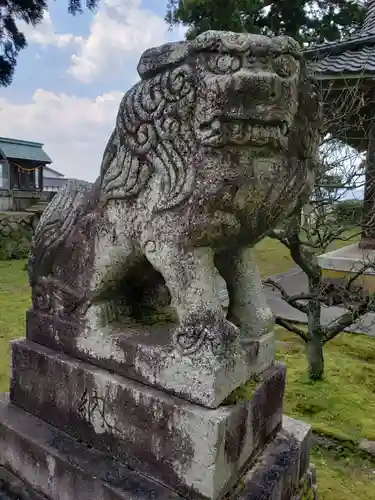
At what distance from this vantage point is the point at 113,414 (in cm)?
152

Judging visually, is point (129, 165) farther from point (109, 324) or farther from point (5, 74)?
point (5, 74)

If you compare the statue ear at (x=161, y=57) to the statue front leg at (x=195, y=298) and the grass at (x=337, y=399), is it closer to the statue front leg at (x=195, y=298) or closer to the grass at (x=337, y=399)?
the statue front leg at (x=195, y=298)

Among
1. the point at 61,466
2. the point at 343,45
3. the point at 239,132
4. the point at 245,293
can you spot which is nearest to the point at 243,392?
the point at 245,293

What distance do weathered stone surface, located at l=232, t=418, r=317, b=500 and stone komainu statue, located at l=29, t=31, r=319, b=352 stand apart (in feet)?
1.57

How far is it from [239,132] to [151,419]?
0.94 metres

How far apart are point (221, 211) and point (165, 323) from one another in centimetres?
59

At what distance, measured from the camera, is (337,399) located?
2898mm

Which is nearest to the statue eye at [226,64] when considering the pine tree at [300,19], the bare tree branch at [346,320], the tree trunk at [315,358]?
the bare tree branch at [346,320]

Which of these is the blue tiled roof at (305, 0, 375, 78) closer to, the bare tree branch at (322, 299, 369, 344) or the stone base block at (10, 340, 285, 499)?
the bare tree branch at (322, 299, 369, 344)

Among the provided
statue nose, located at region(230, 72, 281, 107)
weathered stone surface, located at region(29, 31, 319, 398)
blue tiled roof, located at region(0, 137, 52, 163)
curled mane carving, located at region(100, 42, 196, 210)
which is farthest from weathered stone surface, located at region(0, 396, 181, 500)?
blue tiled roof, located at region(0, 137, 52, 163)

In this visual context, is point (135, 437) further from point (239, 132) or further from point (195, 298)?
point (239, 132)

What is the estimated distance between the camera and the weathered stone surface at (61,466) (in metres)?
1.40

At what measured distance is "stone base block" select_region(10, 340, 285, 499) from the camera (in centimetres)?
130

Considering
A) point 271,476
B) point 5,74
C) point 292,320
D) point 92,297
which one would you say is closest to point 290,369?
point 292,320
